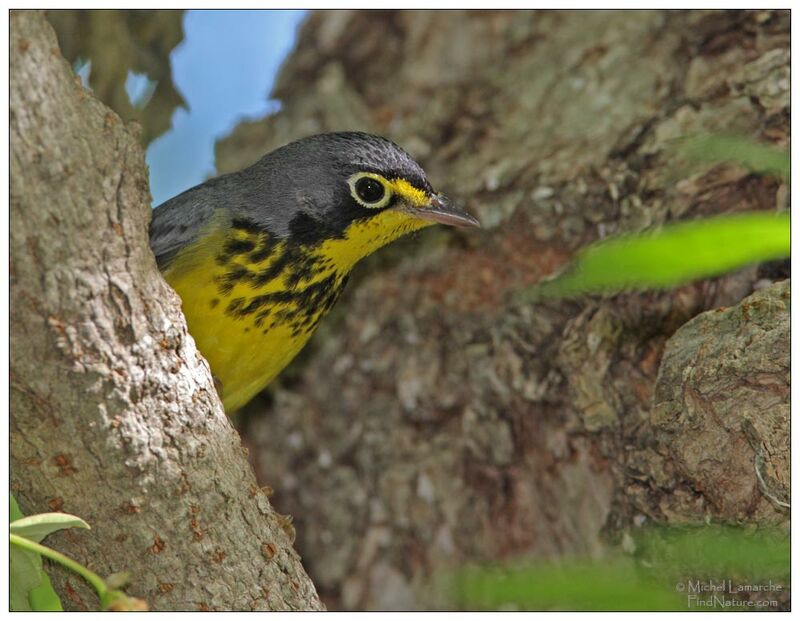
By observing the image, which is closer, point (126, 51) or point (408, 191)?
point (408, 191)

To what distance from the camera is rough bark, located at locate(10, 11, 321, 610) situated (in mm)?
2275

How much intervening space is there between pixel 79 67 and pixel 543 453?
114 inches

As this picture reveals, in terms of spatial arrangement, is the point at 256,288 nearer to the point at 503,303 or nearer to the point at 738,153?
the point at 503,303

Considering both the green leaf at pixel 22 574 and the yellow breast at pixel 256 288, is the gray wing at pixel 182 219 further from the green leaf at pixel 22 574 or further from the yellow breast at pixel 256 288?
the green leaf at pixel 22 574

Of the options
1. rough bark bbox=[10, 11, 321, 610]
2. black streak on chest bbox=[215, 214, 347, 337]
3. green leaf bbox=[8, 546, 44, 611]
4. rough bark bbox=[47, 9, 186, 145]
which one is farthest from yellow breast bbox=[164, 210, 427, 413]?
rough bark bbox=[47, 9, 186, 145]

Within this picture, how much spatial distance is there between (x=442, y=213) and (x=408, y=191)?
0.16 metres

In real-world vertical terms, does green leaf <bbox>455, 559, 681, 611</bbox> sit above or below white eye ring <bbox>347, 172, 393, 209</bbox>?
below

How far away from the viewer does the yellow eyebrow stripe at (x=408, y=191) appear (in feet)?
12.0

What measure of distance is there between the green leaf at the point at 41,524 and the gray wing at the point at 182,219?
1.40 m

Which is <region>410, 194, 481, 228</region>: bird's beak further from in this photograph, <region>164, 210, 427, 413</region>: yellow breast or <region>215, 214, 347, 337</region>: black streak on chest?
<region>215, 214, 347, 337</region>: black streak on chest

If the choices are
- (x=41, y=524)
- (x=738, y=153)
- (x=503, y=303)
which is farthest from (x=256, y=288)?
(x=738, y=153)

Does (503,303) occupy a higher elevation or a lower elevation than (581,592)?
higher

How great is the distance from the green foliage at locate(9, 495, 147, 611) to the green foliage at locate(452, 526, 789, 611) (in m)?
0.99

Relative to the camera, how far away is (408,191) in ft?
12.0
